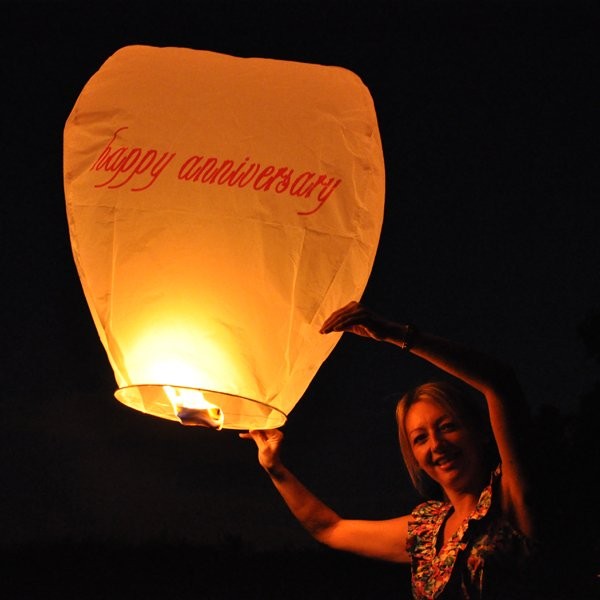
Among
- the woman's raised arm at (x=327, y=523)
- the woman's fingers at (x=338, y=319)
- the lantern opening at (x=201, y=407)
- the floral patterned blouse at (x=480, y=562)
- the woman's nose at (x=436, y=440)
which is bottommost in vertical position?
the floral patterned blouse at (x=480, y=562)

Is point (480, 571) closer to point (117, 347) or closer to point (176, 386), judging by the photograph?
point (176, 386)

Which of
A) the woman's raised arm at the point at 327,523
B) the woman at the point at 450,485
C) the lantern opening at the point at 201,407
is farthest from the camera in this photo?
the woman's raised arm at the point at 327,523

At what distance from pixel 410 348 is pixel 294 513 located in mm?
877

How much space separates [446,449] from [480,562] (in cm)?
32

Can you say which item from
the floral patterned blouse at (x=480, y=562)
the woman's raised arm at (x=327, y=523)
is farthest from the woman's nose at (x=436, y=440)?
the woman's raised arm at (x=327, y=523)

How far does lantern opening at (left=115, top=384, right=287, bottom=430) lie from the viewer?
6.35ft

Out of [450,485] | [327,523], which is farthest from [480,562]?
[327,523]

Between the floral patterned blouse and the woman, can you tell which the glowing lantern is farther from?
the floral patterned blouse

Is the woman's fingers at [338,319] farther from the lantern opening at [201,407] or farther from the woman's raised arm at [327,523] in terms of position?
the woman's raised arm at [327,523]

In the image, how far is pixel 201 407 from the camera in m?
1.94

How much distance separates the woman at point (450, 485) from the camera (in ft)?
5.96

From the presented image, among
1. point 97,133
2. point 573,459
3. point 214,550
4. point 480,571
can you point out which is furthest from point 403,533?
point 573,459

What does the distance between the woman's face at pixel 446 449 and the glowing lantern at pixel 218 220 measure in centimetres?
33

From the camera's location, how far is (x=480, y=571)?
183 cm
